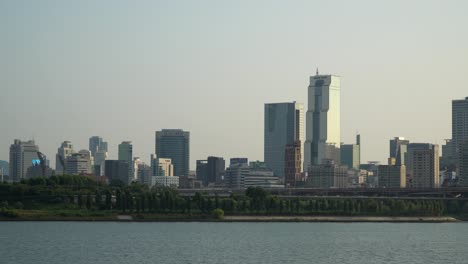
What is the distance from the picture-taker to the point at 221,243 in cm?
12675

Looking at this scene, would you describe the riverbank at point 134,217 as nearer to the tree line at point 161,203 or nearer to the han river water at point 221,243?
the tree line at point 161,203

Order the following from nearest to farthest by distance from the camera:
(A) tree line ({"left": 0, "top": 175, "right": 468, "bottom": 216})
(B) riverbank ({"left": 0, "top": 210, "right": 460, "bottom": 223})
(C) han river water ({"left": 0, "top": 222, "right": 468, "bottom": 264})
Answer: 1. (C) han river water ({"left": 0, "top": 222, "right": 468, "bottom": 264})
2. (B) riverbank ({"left": 0, "top": 210, "right": 460, "bottom": 223})
3. (A) tree line ({"left": 0, "top": 175, "right": 468, "bottom": 216})

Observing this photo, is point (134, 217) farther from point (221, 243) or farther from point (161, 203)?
point (221, 243)

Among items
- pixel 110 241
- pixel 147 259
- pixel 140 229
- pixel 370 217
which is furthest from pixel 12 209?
pixel 147 259

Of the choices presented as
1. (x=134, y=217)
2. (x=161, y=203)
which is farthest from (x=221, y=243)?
(x=161, y=203)

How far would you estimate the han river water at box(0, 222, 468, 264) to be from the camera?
344 ft

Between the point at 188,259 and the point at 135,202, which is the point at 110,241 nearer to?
the point at 188,259

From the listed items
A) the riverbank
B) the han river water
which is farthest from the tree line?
the han river water

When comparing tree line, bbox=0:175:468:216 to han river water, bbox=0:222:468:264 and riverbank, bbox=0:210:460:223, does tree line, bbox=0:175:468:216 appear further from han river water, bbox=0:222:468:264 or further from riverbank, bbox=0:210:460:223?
han river water, bbox=0:222:468:264

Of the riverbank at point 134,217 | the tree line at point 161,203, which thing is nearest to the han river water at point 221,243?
the riverbank at point 134,217

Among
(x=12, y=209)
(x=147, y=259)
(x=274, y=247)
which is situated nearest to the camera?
(x=147, y=259)

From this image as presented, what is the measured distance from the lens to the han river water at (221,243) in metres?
105

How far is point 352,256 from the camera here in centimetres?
11119

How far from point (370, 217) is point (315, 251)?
79696 millimetres
